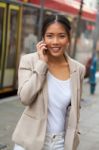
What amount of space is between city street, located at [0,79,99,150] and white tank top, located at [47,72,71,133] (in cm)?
386

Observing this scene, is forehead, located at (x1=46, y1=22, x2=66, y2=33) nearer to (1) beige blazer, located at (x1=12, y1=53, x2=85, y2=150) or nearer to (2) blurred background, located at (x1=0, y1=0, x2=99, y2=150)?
(1) beige blazer, located at (x1=12, y1=53, x2=85, y2=150)

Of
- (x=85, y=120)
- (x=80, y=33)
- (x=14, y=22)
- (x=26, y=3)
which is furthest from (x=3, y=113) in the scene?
(x=80, y=33)

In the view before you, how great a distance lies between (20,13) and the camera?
12469 millimetres

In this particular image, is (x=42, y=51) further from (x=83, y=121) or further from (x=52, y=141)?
(x=83, y=121)

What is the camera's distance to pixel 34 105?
9.55 feet

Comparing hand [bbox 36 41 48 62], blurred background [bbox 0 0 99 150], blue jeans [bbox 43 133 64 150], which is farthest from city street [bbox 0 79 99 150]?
hand [bbox 36 41 48 62]

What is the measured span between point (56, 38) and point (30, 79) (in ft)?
1.03

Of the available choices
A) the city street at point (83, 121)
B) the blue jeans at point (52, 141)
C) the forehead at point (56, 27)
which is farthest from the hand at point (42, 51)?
the city street at point (83, 121)

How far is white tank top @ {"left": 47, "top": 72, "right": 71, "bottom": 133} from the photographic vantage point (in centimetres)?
294

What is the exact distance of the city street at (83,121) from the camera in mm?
7375

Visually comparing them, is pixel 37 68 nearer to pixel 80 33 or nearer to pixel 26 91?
pixel 26 91

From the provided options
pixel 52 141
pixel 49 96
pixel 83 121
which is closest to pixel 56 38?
pixel 49 96

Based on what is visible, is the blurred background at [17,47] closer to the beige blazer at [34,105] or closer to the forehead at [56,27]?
the beige blazer at [34,105]

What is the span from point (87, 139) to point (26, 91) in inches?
200
